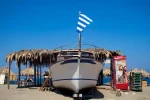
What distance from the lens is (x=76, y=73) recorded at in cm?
1617

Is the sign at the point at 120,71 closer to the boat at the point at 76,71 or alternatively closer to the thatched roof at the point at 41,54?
the thatched roof at the point at 41,54

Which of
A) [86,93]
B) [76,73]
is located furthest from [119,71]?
[76,73]

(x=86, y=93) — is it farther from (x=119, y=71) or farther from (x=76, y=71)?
(x=119, y=71)

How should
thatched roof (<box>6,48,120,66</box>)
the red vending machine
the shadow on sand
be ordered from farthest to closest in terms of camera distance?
thatched roof (<box>6,48,120,66</box>) < the red vending machine < the shadow on sand

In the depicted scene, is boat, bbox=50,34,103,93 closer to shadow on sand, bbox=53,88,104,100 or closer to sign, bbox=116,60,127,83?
shadow on sand, bbox=53,88,104,100

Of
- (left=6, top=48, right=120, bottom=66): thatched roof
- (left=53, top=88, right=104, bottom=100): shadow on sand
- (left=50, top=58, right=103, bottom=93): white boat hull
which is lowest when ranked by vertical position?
(left=53, top=88, right=104, bottom=100): shadow on sand

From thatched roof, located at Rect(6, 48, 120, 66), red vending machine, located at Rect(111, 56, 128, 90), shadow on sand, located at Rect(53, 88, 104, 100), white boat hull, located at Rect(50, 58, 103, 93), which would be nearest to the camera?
white boat hull, located at Rect(50, 58, 103, 93)

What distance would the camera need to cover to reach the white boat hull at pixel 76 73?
16.2m

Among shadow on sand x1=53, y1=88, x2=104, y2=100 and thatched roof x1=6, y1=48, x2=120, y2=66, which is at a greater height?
thatched roof x1=6, y1=48, x2=120, y2=66

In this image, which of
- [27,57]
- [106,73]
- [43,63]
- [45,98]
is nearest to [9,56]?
[27,57]

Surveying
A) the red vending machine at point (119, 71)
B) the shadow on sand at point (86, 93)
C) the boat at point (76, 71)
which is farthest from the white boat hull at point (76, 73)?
the red vending machine at point (119, 71)

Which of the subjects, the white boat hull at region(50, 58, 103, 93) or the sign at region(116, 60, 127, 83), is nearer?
the white boat hull at region(50, 58, 103, 93)

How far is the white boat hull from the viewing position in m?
16.2

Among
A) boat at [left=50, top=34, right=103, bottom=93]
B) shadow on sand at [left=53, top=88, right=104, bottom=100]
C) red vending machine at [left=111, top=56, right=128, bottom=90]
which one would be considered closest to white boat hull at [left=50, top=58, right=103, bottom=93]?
boat at [left=50, top=34, right=103, bottom=93]
